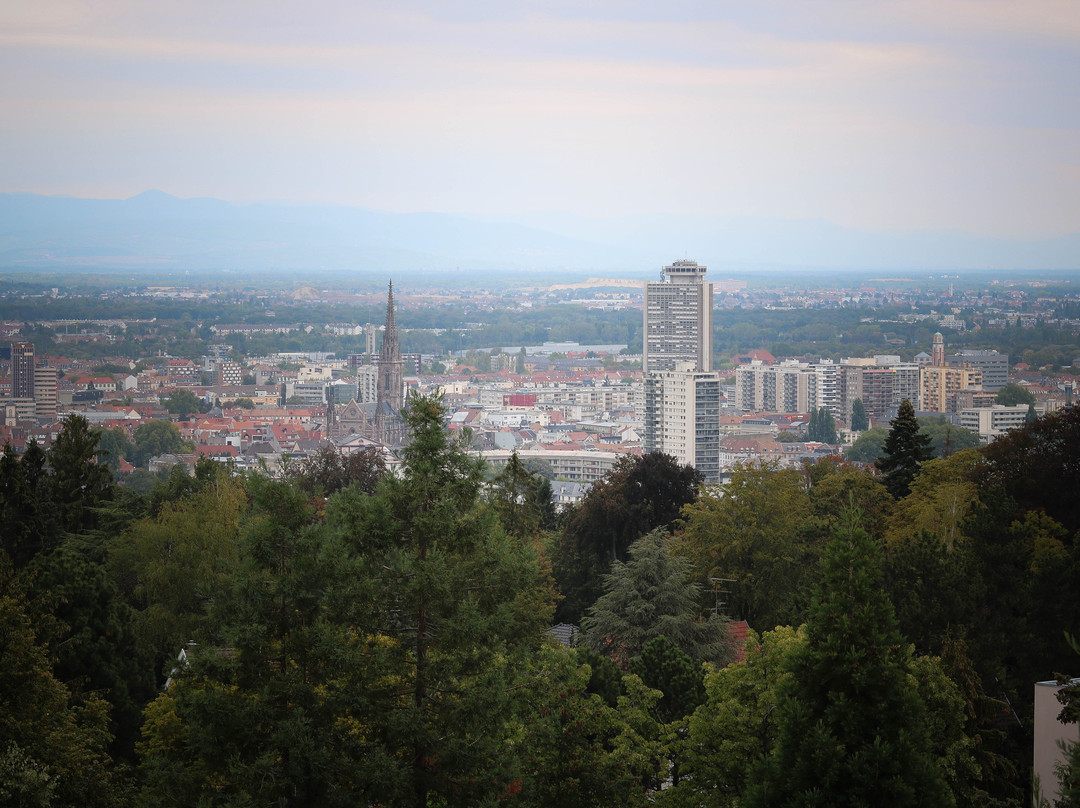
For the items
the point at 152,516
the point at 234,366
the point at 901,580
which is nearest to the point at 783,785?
the point at 901,580

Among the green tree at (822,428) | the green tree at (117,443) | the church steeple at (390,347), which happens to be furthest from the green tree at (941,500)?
the church steeple at (390,347)

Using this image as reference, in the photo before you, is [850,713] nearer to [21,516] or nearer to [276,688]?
[276,688]

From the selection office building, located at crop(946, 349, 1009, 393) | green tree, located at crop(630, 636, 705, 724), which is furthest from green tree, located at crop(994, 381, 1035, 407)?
green tree, located at crop(630, 636, 705, 724)

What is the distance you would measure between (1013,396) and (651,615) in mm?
100903

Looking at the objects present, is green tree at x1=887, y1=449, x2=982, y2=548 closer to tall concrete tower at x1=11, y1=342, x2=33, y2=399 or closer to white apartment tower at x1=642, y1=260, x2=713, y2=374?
tall concrete tower at x1=11, y1=342, x2=33, y2=399

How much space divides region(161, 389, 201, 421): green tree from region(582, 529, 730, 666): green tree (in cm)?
10107

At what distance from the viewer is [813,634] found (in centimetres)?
1081

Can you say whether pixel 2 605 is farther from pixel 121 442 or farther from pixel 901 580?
pixel 121 442

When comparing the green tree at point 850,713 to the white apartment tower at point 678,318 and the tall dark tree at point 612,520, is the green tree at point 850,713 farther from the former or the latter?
the white apartment tower at point 678,318

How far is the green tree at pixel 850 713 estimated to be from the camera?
1024 centimetres

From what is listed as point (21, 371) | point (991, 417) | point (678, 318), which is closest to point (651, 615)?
point (991, 417)

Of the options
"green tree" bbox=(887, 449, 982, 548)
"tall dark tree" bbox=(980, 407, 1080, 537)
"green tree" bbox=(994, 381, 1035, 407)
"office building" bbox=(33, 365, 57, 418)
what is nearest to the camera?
"tall dark tree" bbox=(980, 407, 1080, 537)

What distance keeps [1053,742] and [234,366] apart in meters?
148

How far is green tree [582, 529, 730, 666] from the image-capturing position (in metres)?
20.1
